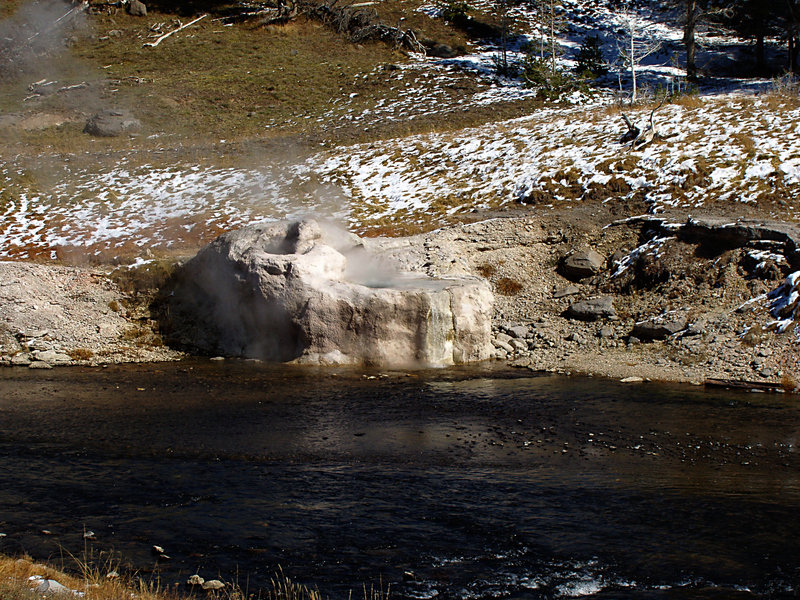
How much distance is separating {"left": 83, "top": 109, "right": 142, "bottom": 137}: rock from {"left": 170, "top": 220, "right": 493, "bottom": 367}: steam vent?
20.0 meters

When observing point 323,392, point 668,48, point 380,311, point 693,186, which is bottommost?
point 323,392

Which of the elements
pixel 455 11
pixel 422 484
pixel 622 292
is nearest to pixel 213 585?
pixel 422 484

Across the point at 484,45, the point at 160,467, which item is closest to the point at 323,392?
the point at 160,467

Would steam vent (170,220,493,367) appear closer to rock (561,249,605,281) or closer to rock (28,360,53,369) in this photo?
rock (28,360,53,369)

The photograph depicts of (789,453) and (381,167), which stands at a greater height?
(381,167)

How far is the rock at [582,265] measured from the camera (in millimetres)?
19875

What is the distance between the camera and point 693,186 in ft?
73.7

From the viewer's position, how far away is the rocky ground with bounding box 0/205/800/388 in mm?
15883

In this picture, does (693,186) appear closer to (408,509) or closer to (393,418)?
(393,418)

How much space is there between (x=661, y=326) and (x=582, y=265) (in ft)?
12.0

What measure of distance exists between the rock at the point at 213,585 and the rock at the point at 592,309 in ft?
44.4

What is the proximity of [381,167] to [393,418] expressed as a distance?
62.0 ft

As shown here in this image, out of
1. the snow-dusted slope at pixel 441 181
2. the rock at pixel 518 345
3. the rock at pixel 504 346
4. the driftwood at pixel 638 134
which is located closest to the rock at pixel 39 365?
the snow-dusted slope at pixel 441 181

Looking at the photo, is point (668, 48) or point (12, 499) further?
point (668, 48)
